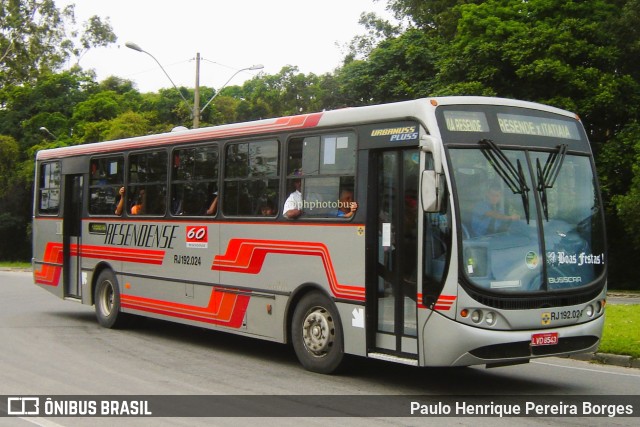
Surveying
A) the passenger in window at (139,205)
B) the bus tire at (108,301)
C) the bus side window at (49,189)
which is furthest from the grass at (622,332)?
the bus side window at (49,189)

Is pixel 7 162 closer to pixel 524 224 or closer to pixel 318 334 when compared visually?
pixel 318 334

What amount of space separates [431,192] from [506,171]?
995 millimetres

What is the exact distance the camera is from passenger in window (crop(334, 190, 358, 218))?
9.56 metres

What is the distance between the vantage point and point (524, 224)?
28.1 feet

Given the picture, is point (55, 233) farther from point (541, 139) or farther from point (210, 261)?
point (541, 139)

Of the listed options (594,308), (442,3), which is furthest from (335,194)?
(442,3)

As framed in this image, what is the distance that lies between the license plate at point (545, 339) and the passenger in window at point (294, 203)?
3.42m

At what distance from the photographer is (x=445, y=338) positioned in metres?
8.24

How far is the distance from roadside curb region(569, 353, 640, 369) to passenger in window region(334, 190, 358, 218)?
3.73m

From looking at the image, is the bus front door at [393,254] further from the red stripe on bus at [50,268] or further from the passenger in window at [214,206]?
the red stripe on bus at [50,268]

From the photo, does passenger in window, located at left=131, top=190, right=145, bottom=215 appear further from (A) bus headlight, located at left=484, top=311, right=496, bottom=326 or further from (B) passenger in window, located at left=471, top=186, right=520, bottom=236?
(A) bus headlight, located at left=484, top=311, right=496, bottom=326

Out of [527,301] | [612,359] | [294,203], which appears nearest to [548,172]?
[527,301]

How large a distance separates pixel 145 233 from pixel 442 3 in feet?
96.1

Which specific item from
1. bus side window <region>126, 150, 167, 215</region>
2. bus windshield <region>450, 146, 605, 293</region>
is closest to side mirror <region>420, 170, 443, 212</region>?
bus windshield <region>450, 146, 605, 293</region>
